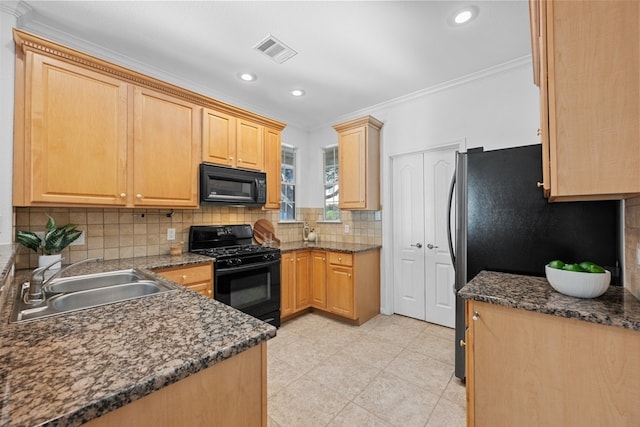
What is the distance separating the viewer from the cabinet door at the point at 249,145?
2988mm

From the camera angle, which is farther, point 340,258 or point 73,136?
point 340,258

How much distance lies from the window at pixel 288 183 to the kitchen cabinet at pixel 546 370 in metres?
3.07

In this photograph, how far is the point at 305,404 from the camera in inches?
74.6

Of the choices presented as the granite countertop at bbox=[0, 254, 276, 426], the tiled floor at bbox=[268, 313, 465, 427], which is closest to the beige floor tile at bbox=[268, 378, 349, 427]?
the tiled floor at bbox=[268, 313, 465, 427]

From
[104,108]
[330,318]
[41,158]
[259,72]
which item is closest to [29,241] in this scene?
[41,158]

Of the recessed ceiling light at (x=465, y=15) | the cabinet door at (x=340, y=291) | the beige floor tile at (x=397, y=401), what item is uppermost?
the recessed ceiling light at (x=465, y=15)

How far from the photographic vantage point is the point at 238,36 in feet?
7.28

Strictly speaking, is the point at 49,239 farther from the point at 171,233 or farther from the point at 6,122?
the point at 171,233

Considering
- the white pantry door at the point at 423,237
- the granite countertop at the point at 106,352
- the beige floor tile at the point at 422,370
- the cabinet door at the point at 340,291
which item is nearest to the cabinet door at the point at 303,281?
the cabinet door at the point at 340,291

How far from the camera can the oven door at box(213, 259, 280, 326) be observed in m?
2.52

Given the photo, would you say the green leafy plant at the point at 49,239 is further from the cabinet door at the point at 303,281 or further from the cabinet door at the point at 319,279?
the cabinet door at the point at 319,279

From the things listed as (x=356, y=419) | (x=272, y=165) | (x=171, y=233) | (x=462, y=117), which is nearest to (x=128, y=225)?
(x=171, y=233)

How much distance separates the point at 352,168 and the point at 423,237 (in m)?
1.22

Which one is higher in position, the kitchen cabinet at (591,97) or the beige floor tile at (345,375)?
the kitchen cabinet at (591,97)
